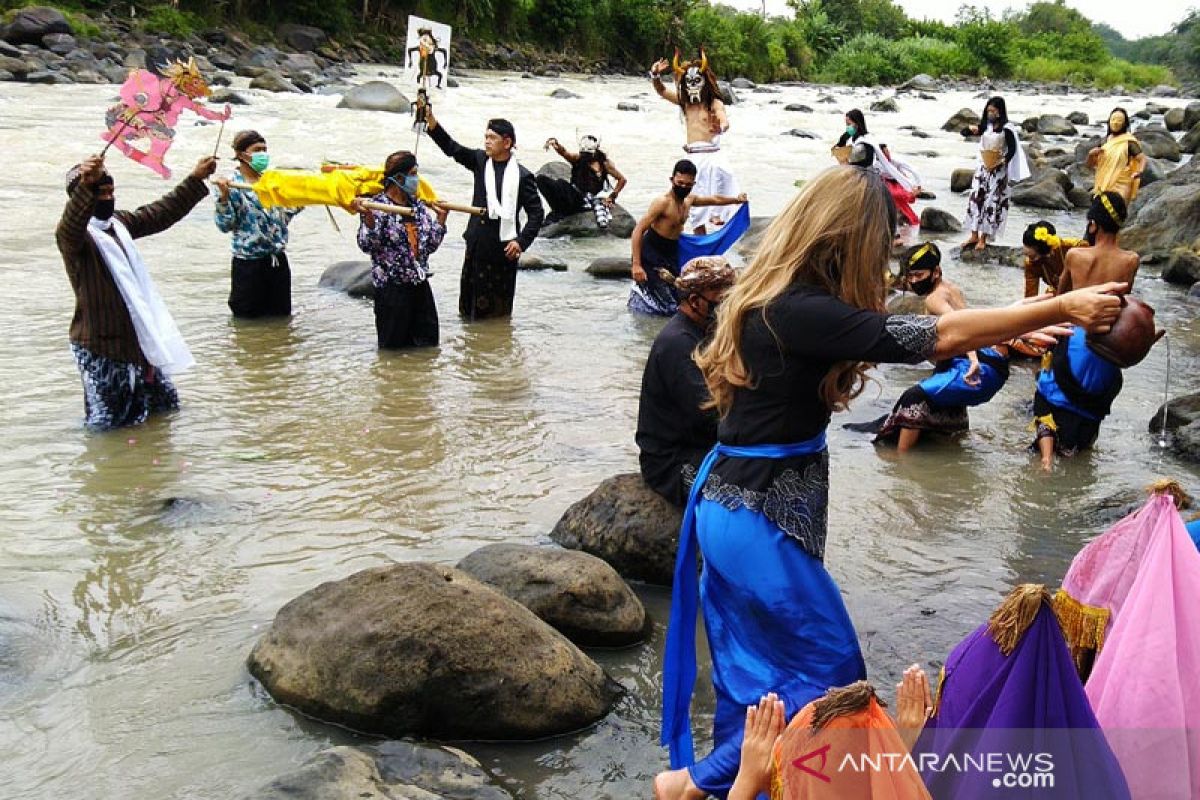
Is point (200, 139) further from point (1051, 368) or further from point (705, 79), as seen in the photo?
point (1051, 368)

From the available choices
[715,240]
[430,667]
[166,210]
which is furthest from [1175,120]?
[430,667]

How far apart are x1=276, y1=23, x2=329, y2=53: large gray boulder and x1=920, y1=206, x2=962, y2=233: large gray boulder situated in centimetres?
2329

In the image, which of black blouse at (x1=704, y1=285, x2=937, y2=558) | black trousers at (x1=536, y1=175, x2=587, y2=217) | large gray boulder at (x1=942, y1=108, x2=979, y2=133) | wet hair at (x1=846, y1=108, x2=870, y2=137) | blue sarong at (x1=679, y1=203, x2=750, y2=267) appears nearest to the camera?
black blouse at (x1=704, y1=285, x2=937, y2=558)

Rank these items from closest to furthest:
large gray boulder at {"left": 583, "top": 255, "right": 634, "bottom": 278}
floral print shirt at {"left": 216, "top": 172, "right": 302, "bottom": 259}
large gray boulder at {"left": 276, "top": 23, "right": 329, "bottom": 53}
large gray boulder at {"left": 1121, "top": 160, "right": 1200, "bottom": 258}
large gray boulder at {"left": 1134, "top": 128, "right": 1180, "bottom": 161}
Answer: floral print shirt at {"left": 216, "top": 172, "right": 302, "bottom": 259}
large gray boulder at {"left": 583, "top": 255, "right": 634, "bottom": 278}
large gray boulder at {"left": 1121, "top": 160, "right": 1200, "bottom": 258}
large gray boulder at {"left": 1134, "top": 128, "right": 1180, "bottom": 161}
large gray boulder at {"left": 276, "top": 23, "right": 329, "bottom": 53}

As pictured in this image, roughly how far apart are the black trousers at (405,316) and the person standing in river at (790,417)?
5858 millimetres

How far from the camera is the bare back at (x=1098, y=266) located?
677cm

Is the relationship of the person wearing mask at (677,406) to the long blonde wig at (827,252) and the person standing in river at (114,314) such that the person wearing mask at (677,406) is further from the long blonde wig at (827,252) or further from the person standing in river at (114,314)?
the person standing in river at (114,314)

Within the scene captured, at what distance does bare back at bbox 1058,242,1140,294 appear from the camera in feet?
22.2

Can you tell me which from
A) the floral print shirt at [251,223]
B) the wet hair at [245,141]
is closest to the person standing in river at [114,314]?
the wet hair at [245,141]

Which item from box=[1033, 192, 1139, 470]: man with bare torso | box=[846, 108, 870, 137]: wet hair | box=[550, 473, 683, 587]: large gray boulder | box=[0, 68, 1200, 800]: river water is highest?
box=[846, 108, 870, 137]: wet hair

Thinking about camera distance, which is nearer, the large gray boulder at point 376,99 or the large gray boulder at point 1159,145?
the large gray boulder at point 1159,145

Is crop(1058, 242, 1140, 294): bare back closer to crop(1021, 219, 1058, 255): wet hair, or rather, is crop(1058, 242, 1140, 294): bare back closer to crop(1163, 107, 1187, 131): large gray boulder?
crop(1021, 219, 1058, 255): wet hair

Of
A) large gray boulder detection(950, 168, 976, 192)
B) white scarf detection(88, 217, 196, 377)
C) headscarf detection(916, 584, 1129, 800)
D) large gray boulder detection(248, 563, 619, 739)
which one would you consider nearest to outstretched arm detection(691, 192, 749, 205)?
white scarf detection(88, 217, 196, 377)

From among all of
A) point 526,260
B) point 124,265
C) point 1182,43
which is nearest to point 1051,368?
point 124,265
